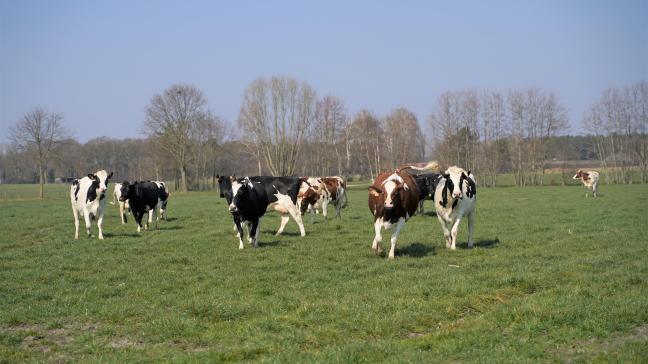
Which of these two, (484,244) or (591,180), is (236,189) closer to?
(484,244)

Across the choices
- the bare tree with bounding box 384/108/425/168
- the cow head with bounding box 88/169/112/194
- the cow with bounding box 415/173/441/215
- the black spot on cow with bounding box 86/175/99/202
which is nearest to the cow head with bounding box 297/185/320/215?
the cow with bounding box 415/173/441/215

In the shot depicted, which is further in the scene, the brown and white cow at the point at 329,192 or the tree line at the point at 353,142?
the tree line at the point at 353,142

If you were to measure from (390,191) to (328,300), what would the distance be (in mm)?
4767

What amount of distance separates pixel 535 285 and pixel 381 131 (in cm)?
7580

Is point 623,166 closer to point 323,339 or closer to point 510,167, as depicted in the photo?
point 510,167

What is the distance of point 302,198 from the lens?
22547 mm

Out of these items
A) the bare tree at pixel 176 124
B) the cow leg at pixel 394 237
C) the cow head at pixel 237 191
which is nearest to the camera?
the cow leg at pixel 394 237

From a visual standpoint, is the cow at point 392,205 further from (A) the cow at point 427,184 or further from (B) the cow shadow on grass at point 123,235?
(B) the cow shadow on grass at point 123,235

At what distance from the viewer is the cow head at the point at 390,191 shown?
13.6 metres

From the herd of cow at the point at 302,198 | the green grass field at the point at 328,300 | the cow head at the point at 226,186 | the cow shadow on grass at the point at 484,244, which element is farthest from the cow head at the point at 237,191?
the cow shadow on grass at the point at 484,244

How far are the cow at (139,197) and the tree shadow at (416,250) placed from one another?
31.8 feet

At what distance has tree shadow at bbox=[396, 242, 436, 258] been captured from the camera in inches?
563

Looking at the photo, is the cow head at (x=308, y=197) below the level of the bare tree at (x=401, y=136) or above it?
below

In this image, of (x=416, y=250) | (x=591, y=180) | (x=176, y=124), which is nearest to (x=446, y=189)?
(x=416, y=250)
